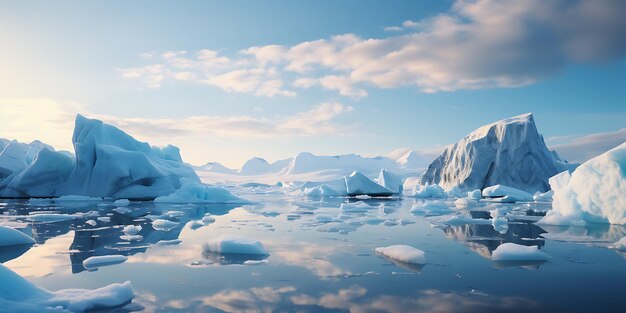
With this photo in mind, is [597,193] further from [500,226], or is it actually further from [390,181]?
[390,181]

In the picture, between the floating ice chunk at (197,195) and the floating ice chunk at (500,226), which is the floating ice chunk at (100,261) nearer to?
the floating ice chunk at (500,226)

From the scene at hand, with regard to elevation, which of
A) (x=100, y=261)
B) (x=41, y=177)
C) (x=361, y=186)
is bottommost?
(x=100, y=261)

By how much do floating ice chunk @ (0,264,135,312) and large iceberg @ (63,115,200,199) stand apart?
20.0 m

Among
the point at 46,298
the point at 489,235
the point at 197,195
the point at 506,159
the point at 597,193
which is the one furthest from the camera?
the point at 506,159

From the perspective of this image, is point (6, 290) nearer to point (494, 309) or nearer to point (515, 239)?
point (494, 309)

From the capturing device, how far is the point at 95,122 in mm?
24422

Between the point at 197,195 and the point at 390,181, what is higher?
the point at 390,181

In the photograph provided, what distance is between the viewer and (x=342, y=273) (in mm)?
5098

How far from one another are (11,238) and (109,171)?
16.5 meters

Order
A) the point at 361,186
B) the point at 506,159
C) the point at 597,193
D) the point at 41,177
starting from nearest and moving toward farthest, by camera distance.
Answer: the point at 597,193
the point at 41,177
the point at 361,186
the point at 506,159

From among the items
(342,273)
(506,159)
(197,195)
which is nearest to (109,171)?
(197,195)

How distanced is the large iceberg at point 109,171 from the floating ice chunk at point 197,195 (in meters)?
2.59

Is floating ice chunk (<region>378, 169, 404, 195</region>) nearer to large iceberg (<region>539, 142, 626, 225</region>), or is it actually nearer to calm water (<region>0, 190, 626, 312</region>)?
large iceberg (<region>539, 142, 626, 225</region>)

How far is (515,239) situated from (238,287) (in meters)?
5.62
